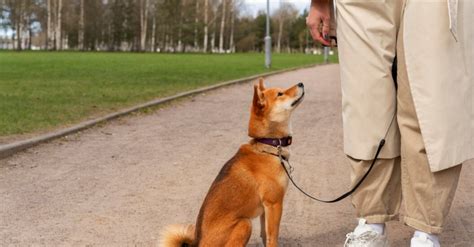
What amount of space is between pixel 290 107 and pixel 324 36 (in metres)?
0.54

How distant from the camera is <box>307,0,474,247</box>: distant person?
2938mm

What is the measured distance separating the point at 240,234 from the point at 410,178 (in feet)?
3.12

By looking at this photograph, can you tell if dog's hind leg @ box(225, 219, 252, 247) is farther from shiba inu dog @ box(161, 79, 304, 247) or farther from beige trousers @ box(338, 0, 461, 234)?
beige trousers @ box(338, 0, 461, 234)

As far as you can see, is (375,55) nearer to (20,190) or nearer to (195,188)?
(195,188)

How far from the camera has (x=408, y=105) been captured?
3080 millimetres

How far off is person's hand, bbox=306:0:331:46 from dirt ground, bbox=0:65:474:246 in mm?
1383

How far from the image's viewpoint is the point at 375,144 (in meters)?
3.18

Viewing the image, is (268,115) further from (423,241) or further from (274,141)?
(423,241)

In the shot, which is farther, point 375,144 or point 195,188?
point 195,188

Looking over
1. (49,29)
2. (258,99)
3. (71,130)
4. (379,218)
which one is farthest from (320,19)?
(49,29)

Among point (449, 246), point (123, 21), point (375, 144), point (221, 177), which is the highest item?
point (123, 21)

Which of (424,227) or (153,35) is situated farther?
(153,35)

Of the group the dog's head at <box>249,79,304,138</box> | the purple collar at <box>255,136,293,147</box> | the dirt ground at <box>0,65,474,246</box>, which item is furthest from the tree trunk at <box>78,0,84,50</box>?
the purple collar at <box>255,136,293,147</box>

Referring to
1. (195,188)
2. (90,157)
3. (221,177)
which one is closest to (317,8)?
(221,177)
